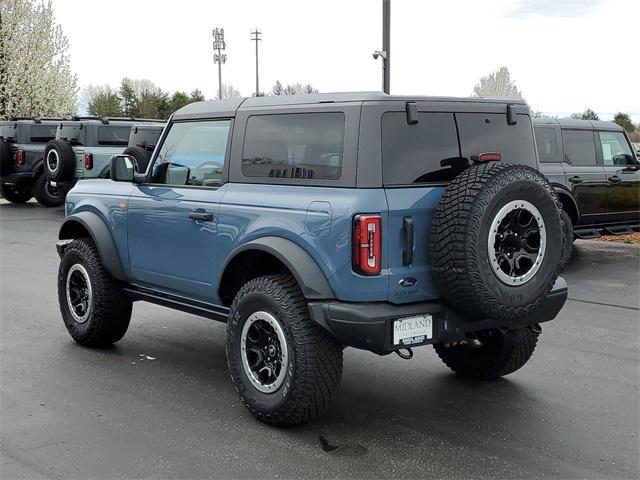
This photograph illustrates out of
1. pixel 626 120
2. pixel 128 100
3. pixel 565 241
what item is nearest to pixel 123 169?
pixel 565 241

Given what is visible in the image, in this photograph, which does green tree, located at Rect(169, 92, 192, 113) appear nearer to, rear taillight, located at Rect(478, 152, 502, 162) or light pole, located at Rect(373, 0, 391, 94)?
light pole, located at Rect(373, 0, 391, 94)

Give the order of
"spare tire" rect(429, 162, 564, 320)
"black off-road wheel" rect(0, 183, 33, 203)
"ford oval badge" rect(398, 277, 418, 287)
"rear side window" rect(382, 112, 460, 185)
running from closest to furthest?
"spare tire" rect(429, 162, 564, 320) < "ford oval badge" rect(398, 277, 418, 287) < "rear side window" rect(382, 112, 460, 185) < "black off-road wheel" rect(0, 183, 33, 203)

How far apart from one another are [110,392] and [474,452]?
8.19 feet

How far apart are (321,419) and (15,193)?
1904 cm

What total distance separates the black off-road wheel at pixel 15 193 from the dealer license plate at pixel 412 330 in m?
18.8

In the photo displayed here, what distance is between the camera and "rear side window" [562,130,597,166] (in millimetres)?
11476

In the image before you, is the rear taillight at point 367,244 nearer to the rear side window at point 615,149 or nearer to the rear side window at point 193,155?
the rear side window at point 193,155

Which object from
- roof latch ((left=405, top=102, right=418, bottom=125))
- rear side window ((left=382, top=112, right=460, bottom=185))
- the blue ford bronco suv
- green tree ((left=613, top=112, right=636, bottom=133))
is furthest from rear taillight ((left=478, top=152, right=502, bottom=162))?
green tree ((left=613, top=112, right=636, bottom=133))

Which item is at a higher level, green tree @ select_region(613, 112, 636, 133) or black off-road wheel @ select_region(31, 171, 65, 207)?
green tree @ select_region(613, 112, 636, 133)

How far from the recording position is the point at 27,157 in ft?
66.9

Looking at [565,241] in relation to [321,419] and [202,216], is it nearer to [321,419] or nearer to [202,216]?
[321,419]

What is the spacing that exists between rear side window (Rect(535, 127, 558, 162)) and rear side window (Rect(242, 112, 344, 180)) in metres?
6.99

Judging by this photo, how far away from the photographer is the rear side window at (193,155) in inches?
215

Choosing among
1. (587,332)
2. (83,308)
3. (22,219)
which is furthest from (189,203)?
(22,219)
